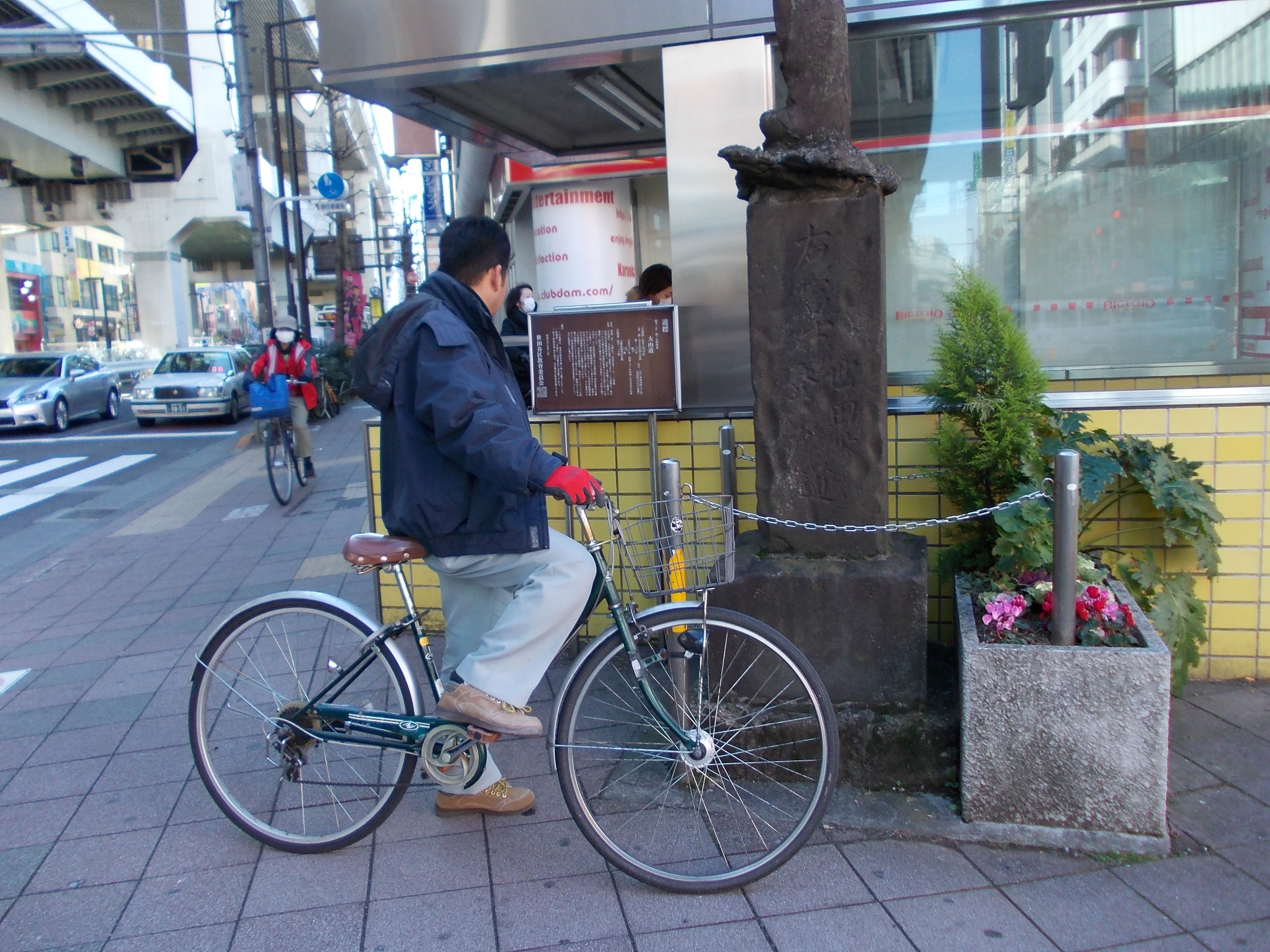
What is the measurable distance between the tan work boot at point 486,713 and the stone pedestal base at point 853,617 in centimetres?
93

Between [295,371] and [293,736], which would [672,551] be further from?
[295,371]

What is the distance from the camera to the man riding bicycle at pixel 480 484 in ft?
9.25

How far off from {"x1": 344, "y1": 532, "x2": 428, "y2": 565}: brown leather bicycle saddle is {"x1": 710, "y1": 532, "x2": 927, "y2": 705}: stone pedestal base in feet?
3.68

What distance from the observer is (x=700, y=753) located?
9.66 feet

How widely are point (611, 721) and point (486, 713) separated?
0.57 meters

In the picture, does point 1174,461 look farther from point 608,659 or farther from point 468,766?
point 468,766

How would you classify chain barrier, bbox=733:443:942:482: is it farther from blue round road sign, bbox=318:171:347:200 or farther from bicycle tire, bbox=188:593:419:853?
blue round road sign, bbox=318:171:347:200

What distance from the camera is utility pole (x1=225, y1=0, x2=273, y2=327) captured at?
1620cm

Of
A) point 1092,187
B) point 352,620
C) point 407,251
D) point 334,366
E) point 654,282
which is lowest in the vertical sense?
point 352,620

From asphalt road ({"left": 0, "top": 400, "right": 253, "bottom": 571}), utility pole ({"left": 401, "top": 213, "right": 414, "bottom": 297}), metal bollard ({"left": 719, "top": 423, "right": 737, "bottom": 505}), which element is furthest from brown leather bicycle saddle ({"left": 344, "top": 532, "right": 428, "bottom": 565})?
utility pole ({"left": 401, "top": 213, "right": 414, "bottom": 297})

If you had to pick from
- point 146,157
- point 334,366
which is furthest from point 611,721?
point 146,157

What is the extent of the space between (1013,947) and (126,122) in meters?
35.6

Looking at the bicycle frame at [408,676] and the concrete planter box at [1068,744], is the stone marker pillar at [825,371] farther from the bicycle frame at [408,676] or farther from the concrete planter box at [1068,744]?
the bicycle frame at [408,676]

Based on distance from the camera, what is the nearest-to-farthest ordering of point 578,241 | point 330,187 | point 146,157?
point 578,241 → point 330,187 → point 146,157
